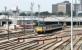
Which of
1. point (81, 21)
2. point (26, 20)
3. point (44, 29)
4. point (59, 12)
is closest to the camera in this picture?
point (44, 29)

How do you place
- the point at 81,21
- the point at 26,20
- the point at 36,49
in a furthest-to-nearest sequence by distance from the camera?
the point at 81,21 → the point at 26,20 → the point at 36,49

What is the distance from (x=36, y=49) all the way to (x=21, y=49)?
1.41 meters

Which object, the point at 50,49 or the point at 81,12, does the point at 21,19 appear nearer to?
the point at 81,12

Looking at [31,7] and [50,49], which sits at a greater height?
[31,7]

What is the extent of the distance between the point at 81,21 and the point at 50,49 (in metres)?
90.6

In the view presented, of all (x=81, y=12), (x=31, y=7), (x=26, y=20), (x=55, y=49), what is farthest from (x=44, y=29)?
(x=81, y=12)

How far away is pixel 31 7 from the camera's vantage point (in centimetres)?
9562

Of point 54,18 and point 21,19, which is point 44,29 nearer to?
point 21,19

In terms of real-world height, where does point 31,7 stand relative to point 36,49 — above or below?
above

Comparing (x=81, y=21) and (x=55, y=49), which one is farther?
(x=81, y=21)

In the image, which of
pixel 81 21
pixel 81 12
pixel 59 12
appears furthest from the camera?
pixel 59 12

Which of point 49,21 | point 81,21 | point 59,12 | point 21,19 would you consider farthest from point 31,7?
point 59,12

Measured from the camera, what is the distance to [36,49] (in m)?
24.1

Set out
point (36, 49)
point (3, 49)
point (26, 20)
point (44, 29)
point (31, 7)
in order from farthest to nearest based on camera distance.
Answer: point (26, 20) → point (31, 7) → point (44, 29) → point (36, 49) → point (3, 49)
